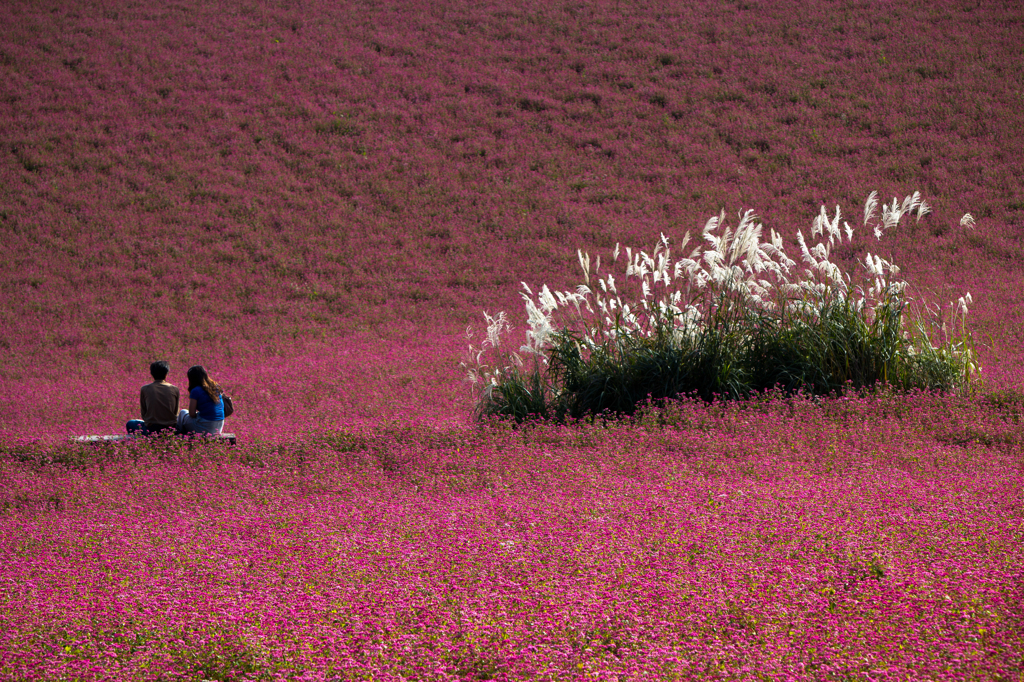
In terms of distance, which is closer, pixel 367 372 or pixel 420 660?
pixel 420 660

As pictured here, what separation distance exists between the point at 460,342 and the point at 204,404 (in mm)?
7196

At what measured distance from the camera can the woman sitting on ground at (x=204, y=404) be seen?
8547 mm

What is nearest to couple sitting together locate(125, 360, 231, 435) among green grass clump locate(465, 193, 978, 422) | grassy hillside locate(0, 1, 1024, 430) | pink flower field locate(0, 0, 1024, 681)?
pink flower field locate(0, 0, 1024, 681)

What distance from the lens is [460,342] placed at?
15.5m

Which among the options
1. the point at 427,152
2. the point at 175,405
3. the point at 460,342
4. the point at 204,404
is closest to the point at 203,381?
the point at 204,404

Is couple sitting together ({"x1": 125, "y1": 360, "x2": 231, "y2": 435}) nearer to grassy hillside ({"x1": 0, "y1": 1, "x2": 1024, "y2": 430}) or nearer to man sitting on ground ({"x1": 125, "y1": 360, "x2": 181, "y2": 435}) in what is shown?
man sitting on ground ({"x1": 125, "y1": 360, "x2": 181, "y2": 435})

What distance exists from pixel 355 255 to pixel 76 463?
13.4 m

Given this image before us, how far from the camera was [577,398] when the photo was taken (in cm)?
841

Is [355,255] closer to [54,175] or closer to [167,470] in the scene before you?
[54,175]

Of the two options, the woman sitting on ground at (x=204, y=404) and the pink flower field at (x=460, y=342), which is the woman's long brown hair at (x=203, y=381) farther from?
the pink flower field at (x=460, y=342)

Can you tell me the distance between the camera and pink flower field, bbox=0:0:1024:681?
353 cm

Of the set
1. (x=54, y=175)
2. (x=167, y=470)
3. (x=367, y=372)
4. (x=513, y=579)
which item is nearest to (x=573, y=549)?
(x=513, y=579)

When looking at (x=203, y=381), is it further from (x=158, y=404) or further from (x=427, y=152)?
(x=427, y=152)

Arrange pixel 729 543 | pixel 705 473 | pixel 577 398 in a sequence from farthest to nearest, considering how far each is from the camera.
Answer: pixel 577 398 → pixel 705 473 → pixel 729 543
